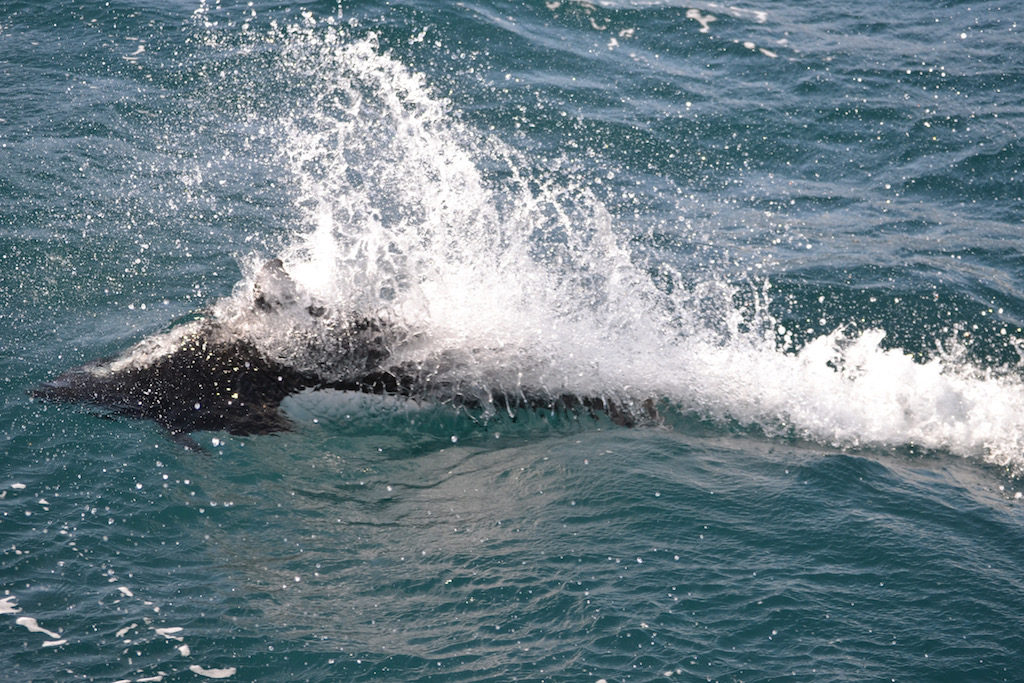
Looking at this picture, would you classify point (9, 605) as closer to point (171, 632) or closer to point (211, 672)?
point (171, 632)

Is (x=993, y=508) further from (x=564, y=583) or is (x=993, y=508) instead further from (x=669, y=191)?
(x=669, y=191)

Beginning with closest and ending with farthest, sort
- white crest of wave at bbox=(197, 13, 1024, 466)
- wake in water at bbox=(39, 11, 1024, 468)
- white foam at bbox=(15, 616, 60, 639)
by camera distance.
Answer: white foam at bbox=(15, 616, 60, 639), wake in water at bbox=(39, 11, 1024, 468), white crest of wave at bbox=(197, 13, 1024, 466)

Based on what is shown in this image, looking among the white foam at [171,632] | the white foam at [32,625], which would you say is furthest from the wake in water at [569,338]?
the white foam at [32,625]

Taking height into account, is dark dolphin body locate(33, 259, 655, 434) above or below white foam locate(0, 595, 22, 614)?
above

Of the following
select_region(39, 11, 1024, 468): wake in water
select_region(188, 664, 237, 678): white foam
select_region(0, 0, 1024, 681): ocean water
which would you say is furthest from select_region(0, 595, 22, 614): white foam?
select_region(39, 11, 1024, 468): wake in water

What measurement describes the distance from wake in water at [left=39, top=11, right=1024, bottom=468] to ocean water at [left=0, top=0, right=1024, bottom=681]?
31 millimetres

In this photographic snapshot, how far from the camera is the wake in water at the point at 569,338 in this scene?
6.13 m

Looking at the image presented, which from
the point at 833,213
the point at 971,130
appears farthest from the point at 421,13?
the point at 971,130

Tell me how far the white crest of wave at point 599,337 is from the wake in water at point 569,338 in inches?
0.5

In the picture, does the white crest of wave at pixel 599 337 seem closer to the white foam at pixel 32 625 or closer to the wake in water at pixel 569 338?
the wake in water at pixel 569 338

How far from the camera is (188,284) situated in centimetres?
744

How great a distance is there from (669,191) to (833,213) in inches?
61.4

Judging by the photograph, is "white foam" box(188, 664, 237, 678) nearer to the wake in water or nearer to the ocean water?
the ocean water

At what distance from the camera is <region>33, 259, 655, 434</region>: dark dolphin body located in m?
5.73
